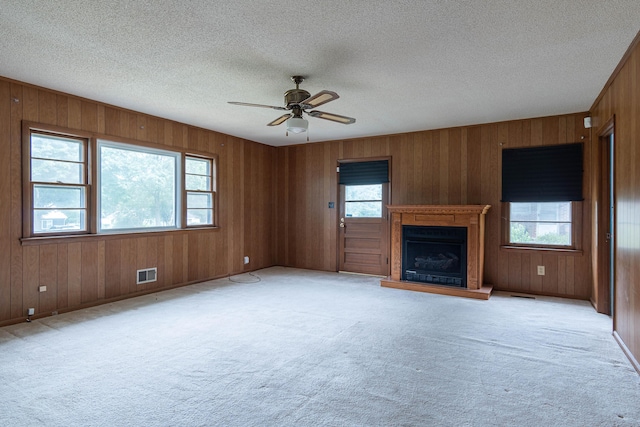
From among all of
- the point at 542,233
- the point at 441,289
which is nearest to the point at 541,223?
the point at 542,233

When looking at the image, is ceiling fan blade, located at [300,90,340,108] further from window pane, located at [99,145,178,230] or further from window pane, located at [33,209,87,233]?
window pane, located at [33,209,87,233]

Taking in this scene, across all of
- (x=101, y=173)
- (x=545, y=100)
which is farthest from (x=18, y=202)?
(x=545, y=100)

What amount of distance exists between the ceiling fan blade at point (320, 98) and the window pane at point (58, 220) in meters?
3.12

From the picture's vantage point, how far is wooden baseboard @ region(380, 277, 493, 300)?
4650mm

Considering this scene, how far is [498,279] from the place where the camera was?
5.16m

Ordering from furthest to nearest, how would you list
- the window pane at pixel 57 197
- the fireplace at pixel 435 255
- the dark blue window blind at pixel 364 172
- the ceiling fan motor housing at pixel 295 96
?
1. the dark blue window blind at pixel 364 172
2. the fireplace at pixel 435 255
3. the window pane at pixel 57 197
4. the ceiling fan motor housing at pixel 295 96

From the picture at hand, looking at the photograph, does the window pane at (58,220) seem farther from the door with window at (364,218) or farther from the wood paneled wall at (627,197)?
the wood paneled wall at (627,197)

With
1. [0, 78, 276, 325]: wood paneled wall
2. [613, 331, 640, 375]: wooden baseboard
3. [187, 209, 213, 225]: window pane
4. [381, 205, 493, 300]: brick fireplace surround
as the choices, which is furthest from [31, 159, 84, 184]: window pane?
[613, 331, 640, 375]: wooden baseboard

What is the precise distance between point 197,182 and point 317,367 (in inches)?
159

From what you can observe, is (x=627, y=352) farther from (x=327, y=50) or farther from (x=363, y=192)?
(x=363, y=192)

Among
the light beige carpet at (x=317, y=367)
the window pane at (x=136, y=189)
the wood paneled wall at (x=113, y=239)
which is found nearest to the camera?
the light beige carpet at (x=317, y=367)

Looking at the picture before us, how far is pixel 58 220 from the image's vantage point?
4004 millimetres

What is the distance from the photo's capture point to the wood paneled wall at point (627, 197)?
2.63 m

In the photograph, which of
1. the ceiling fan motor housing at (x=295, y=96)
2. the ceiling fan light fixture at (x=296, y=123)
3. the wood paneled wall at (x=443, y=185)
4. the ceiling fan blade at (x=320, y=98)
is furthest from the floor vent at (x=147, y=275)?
the ceiling fan blade at (x=320, y=98)
